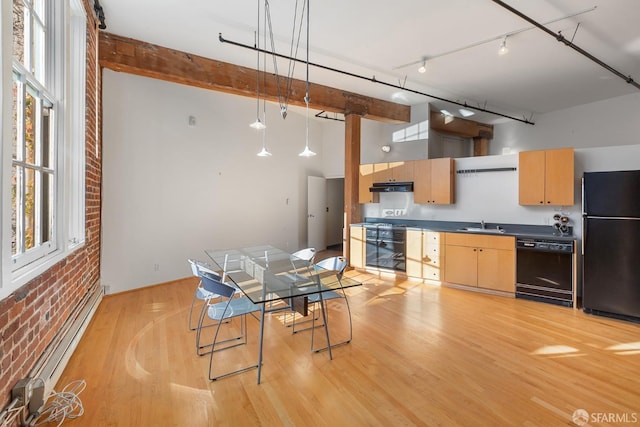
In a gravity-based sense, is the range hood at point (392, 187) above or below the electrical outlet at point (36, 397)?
above

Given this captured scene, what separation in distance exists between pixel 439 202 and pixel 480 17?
115 inches

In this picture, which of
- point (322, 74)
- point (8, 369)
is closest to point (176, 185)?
point (322, 74)

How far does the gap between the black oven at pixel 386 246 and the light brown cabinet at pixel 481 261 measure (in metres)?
0.80

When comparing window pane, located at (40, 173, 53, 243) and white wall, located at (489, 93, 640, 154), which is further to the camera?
white wall, located at (489, 93, 640, 154)

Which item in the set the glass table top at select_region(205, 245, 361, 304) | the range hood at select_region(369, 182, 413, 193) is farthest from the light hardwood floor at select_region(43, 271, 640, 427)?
the range hood at select_region(369, 182, 413, 193)

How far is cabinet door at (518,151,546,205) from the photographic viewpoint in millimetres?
4523

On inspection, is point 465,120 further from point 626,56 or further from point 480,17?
point 480,17

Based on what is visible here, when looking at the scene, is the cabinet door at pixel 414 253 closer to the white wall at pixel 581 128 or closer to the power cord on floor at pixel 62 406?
Answer: the white wall at pixel 581 128

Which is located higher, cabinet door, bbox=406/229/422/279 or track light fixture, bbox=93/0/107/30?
track light fixture, bbox=93/0/107/30

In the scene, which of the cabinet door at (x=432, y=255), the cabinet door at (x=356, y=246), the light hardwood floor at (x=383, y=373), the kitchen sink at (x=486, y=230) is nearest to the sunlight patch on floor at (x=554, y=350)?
the light hardwood floor at (x=383, y=373)

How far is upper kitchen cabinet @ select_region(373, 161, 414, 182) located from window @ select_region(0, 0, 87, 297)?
482 centimetres

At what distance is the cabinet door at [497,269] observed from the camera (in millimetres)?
4508

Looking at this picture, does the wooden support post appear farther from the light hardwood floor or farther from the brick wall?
the brick wall

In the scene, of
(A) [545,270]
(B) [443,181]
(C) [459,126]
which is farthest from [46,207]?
(C) [459,126]
